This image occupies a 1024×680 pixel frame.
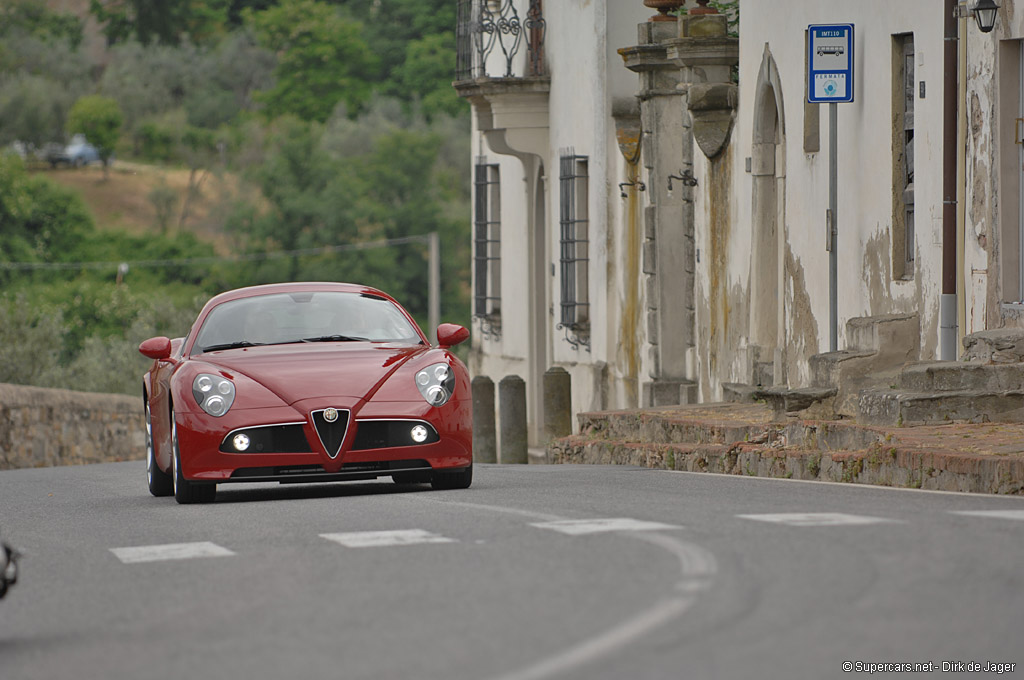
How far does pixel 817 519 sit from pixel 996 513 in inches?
33.3

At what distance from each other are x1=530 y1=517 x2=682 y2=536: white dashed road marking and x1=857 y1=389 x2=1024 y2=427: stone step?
4.37 m

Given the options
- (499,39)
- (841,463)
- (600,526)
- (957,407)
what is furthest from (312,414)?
(499,39)

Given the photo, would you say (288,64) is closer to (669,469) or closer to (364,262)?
(364,262)

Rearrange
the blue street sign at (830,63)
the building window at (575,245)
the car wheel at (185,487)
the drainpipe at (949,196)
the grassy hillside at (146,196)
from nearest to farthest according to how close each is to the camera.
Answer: the car wheel at (185,487) → the drainpipe at (949,196) → the blue street sign at (830,63) → the building window at (575,245) → the grassy hillside at (146,196)

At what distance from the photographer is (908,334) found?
1536 centimetres

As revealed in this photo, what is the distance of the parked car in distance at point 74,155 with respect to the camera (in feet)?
348

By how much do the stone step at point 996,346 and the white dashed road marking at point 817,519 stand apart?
451cm

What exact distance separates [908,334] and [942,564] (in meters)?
8.31

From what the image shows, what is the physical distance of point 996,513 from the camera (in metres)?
8.91

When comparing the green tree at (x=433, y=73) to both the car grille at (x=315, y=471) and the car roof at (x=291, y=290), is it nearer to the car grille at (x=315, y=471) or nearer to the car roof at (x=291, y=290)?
the car roof at (x=291, y=290)

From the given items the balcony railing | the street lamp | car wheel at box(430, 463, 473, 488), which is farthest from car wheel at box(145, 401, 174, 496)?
the balcony railing

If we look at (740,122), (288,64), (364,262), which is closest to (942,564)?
(740,122)

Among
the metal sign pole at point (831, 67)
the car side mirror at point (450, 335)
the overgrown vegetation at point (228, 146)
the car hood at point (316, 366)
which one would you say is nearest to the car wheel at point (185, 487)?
the car hood at point (316, 366)

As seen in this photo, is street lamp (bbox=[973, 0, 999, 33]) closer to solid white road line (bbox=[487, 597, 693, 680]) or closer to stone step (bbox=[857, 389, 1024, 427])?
stone step (bbox=[857, 389, 1024, 427])
